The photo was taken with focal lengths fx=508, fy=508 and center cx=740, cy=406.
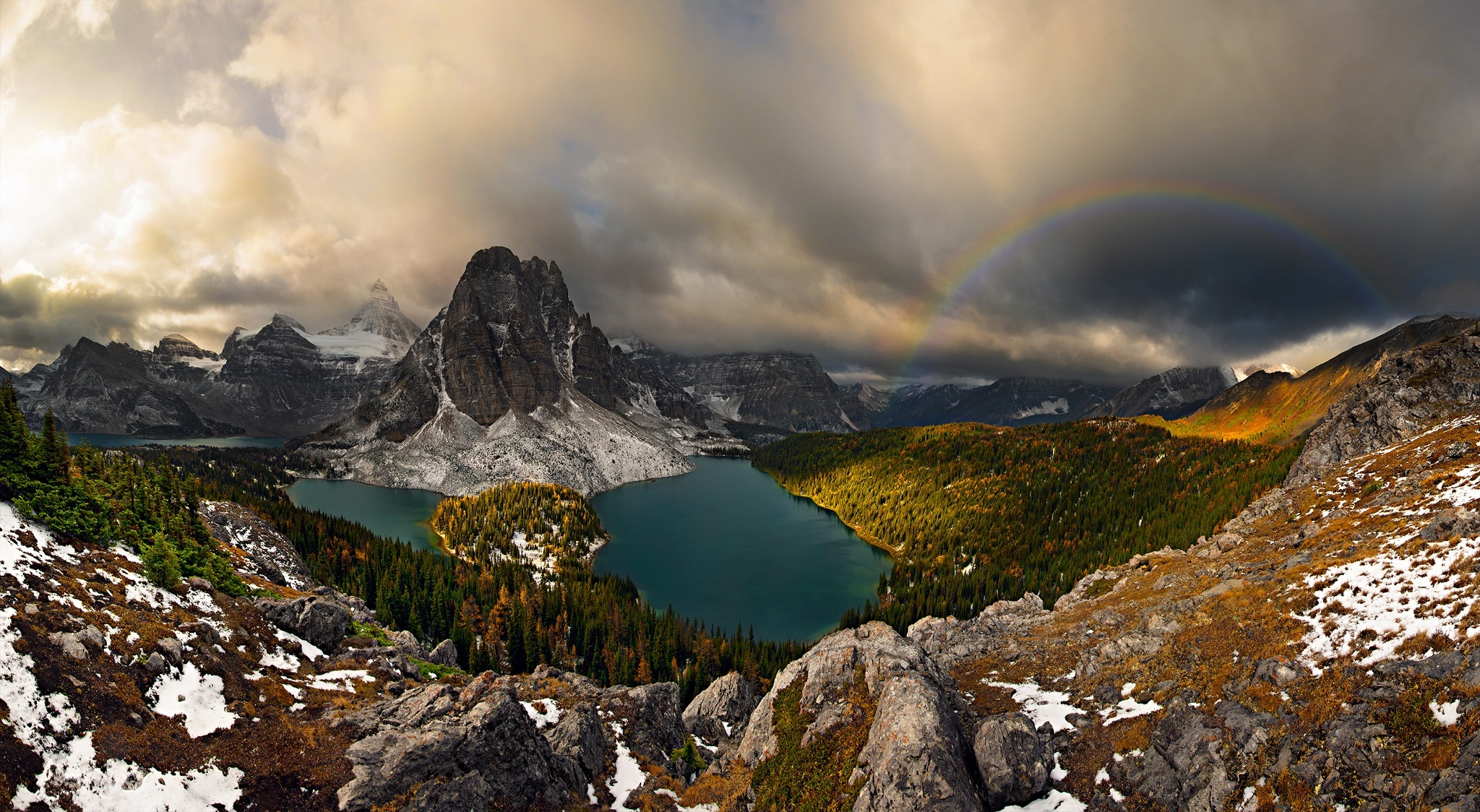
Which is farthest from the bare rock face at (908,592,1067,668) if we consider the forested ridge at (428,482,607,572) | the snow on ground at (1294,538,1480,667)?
the forested ridge at (428,482,607,572)

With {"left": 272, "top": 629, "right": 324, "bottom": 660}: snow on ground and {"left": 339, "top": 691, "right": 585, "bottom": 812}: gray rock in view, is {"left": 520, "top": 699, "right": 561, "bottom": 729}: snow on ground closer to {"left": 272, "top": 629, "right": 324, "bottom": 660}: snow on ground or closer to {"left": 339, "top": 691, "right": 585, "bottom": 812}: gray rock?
{"left": 339, "top": 691, "right": 585, "bottom": 812}: gray rock

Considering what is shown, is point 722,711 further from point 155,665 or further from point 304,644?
point 155,665

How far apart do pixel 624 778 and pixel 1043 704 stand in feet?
63.6

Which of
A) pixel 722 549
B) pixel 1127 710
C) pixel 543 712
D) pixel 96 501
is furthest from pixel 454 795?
pixel 722 549

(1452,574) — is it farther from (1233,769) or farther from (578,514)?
(578,514)

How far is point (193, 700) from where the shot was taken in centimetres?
1670

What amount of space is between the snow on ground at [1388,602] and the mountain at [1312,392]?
14767 cm

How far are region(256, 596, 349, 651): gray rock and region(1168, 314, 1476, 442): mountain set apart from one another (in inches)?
7189

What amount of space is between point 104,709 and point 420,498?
176 metres

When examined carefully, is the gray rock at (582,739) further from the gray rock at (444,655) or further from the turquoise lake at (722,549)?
the turquoise lake at (722,549)

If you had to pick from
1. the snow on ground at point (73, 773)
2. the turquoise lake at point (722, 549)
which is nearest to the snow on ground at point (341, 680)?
the snow on ground at point (73, 773)

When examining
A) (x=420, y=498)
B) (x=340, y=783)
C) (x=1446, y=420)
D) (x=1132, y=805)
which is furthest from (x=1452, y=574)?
(x=420, y=498)

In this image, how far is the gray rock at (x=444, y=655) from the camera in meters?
38.7

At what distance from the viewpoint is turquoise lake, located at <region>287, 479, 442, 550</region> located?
119 m
